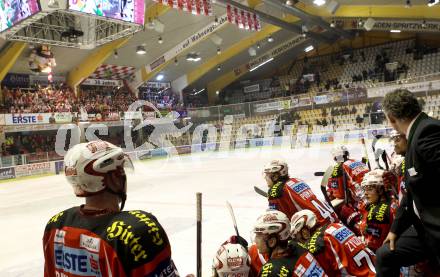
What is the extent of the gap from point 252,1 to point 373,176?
20.3m

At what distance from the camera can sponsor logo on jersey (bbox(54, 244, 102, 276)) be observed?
155cm

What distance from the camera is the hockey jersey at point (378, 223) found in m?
3.15

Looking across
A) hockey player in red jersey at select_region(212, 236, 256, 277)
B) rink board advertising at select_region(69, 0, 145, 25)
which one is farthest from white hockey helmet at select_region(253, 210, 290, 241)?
rink board advertising at select_region(69, 0, 145, 25)

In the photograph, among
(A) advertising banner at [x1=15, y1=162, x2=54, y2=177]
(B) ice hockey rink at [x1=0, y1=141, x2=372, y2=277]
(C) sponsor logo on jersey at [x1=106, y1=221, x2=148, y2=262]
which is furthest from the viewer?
(A) advertising banner at [x1=15, y1=162, x2=54, y2=177]

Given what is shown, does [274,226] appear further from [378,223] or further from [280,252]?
[378,223]

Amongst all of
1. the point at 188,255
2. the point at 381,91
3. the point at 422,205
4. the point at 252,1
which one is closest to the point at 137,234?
the point at 422,205

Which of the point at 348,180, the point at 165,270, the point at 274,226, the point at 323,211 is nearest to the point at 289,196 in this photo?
the point at 323,211

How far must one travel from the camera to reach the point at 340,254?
2594mm

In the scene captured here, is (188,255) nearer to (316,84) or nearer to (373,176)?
(373,176)

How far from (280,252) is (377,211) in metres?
1.37

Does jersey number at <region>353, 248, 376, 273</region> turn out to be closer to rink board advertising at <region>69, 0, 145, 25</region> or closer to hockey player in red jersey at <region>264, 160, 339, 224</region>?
hockey player in red jersey at <region>264, 160, 339, 224</region>

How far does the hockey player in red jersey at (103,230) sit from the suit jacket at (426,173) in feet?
4.20

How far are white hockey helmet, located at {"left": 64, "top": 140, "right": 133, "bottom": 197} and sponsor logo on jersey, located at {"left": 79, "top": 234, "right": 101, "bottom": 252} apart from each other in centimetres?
16

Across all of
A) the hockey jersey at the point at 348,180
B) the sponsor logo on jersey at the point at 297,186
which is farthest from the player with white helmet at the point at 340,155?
the sponsor logo on jersey at the point at 297,186
